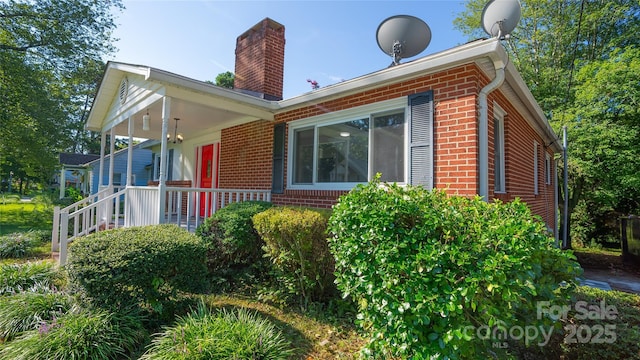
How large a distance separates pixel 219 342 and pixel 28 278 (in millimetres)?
3677

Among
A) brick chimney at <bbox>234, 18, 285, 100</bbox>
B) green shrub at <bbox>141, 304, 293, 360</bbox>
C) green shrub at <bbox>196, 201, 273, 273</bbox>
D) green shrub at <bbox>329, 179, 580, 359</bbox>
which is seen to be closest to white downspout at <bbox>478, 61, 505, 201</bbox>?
green shrub at <bbox>329, 179, 580, 359</bbox>

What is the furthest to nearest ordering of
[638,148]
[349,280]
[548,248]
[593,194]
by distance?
1. [593,194]
2. [638,148]
3. [349,280]
4. [548,248]

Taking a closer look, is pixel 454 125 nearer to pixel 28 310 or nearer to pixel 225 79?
pixel 28 310

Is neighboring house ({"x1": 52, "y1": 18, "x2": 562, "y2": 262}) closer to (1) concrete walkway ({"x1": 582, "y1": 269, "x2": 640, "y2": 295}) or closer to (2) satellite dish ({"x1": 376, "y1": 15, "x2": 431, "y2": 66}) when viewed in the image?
(2) satellite dish ({"x1": 376, "y1": 15, "x2": 431, "y2": 66})

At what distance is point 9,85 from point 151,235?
1491 cm

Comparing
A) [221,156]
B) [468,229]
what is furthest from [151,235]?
[221,156]

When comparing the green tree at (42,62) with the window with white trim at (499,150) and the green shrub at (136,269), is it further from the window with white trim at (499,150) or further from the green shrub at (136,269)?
the window with white trim at (499,150)

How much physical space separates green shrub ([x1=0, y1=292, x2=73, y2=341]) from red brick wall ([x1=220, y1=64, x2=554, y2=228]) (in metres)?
3.56

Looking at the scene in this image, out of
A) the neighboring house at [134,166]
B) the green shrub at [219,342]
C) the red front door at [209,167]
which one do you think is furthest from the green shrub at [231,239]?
the neighboring house at [134,166]

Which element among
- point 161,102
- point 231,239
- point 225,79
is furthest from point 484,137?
point 225,79

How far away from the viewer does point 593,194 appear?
36.8 feet

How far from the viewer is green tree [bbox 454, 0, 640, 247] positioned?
30.3ft

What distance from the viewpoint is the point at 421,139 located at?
13.3ft

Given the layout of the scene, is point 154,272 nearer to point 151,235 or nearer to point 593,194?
point 151,235
